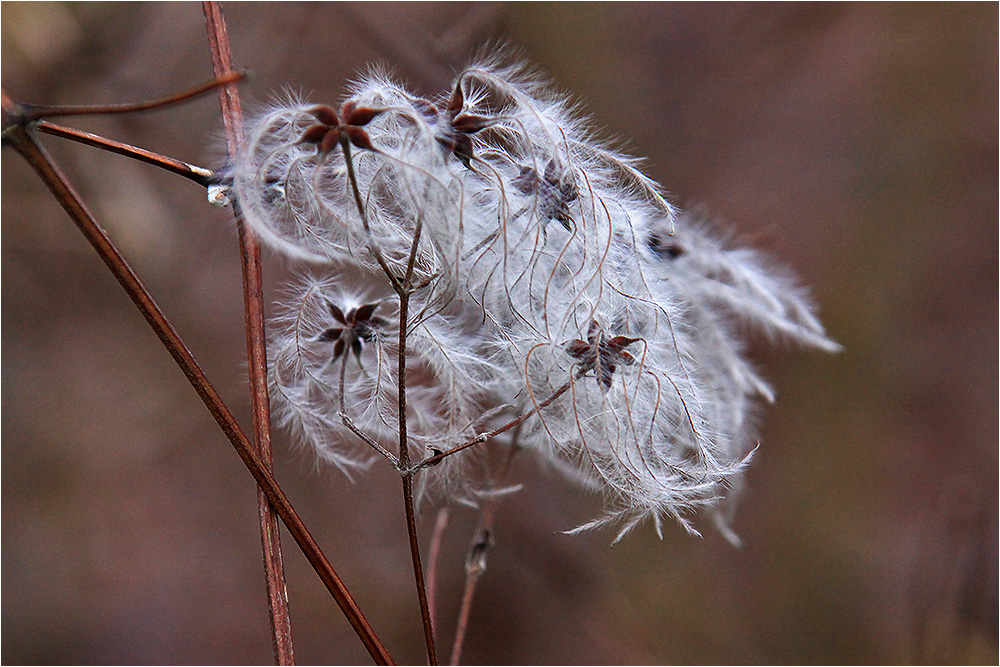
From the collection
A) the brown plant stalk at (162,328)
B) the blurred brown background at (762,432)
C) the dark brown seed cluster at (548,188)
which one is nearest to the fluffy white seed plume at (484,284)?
the dark brown seed cluster at (548,188)

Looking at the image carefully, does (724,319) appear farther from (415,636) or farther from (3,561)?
(3,561)

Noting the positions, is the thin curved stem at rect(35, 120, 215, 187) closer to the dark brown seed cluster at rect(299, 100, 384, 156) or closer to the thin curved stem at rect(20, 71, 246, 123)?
the thin curved stem at rect(20, 71, 246, 123)

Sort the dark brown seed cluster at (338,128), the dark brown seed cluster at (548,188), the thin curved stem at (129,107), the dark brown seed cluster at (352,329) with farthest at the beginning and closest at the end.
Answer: the dark brown seed cluster at (352,329), the dark brown seed cluster at (548,188), the dark brown seed cluster at (338,128), the thin curved stem at (129,107)

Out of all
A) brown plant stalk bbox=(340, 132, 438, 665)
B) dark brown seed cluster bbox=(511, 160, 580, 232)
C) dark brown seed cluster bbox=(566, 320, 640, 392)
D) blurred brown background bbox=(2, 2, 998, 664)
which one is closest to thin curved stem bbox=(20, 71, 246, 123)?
brown plant stalk bbox=(340, 132, 438, 665)

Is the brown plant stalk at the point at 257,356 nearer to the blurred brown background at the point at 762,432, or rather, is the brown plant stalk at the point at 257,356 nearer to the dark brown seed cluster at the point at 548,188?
the dark brown seed cluster at the point at 548,188

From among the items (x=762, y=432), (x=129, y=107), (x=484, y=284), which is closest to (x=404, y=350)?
(x=484, y=284)
